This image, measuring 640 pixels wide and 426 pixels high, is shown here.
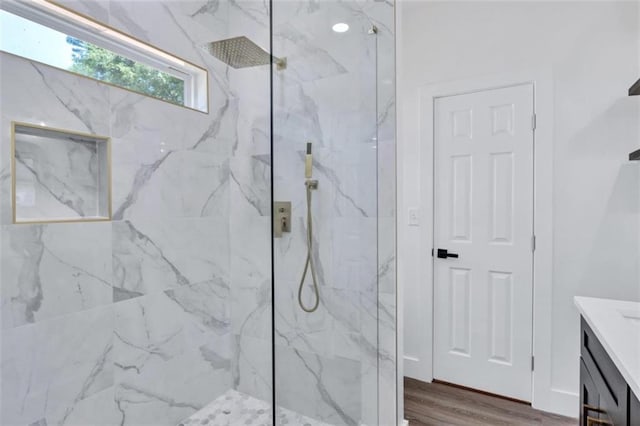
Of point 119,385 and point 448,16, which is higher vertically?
point 448,16

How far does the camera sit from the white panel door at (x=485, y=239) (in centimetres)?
219

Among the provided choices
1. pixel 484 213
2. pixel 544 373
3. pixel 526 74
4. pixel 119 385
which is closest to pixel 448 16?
pixel 526 74

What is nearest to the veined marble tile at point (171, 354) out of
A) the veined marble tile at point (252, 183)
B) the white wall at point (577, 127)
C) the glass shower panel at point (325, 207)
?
the veined marble tile at point (252, 183)

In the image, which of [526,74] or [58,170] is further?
[526,74]

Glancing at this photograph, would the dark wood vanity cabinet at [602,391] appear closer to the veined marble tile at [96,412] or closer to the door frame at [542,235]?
the door frame at [542,235]

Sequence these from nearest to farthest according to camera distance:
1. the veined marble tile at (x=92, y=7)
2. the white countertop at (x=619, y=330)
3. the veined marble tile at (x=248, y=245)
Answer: the white countertop at (x=619, y=330), the veined marble tile at (x=92, y=7), the veined marble tile at (x=248, y=245)

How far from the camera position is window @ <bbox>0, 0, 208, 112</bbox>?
131 centimetres

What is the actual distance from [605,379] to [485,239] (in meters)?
1.31

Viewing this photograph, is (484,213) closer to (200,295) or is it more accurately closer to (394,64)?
(394,64)

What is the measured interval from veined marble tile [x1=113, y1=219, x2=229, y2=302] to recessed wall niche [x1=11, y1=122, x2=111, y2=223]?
0.54ft

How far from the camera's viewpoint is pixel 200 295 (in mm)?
2076

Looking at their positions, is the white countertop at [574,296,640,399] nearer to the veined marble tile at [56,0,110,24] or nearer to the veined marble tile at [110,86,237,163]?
the veined marble tile at [110,86,237,163]

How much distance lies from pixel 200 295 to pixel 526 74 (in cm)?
242

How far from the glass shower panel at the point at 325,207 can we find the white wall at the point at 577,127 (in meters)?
0.27
